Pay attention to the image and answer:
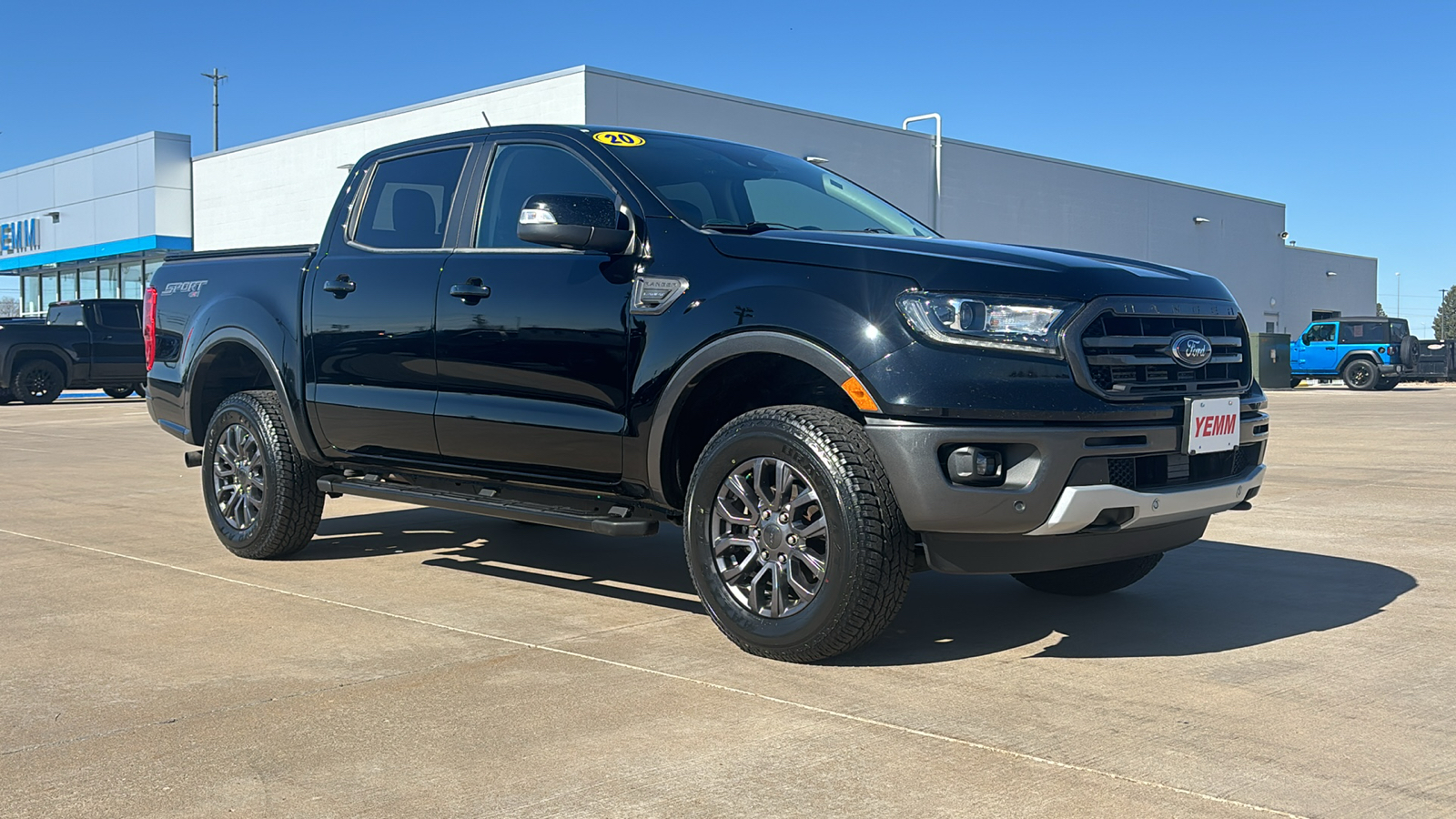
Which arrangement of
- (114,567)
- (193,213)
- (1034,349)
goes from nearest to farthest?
1. (1034,349)
2. (114,567)
3. (193,213)

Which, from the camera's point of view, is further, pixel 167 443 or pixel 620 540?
pixel 167 443

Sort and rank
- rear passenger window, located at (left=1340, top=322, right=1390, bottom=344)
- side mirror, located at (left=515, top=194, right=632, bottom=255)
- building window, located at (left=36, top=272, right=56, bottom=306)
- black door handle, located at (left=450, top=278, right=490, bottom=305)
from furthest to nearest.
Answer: building window, located at (left=36, top=272, right=56, bottom=306) → rear passenger window, located at (left=1340, top=322, right=1390, bottom=344) → black door handle, located at (left=450, top=278, right=490, bottom=305) → side mirror, located at (left=515, top=194, right=632, bottom=255)

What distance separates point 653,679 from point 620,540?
3.09 metres

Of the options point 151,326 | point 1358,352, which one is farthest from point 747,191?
point 1358,352

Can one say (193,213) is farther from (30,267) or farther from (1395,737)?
(1395,737)

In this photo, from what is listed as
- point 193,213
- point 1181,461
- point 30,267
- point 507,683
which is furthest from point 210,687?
point 30,267

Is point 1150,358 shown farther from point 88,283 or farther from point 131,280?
point 88,283

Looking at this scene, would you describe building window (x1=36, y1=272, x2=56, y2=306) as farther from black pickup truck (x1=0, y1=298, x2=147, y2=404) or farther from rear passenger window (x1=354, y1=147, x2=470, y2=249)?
rear passenger window (x1=354, y1=147, x2=470, y2=249)

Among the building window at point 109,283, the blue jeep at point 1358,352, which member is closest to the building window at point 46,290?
the building window at point 109,283

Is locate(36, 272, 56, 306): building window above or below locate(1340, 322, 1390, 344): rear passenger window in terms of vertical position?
above

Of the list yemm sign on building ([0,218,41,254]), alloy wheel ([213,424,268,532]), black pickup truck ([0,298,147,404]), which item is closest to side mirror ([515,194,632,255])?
alloy wheel ([213,424,268,532])

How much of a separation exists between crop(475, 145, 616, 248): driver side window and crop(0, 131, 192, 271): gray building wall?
35.0 meters

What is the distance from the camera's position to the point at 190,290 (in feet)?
23.1

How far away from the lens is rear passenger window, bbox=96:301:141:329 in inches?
913
